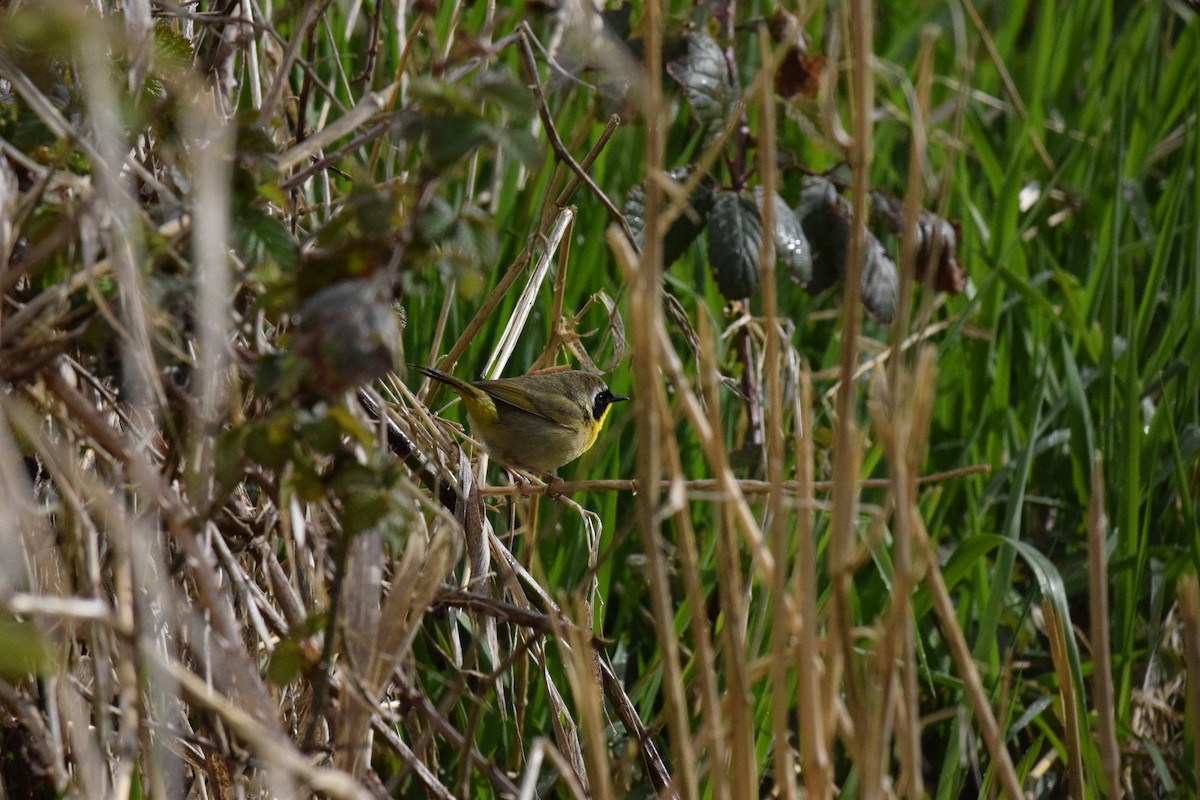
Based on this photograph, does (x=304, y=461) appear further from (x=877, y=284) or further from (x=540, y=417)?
(x=540, y=417)

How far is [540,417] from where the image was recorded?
3676 mm

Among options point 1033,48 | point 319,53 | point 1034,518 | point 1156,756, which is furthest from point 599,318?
point 1033,48

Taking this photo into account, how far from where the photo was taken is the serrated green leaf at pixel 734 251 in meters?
2.69

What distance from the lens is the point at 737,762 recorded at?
1.52 m

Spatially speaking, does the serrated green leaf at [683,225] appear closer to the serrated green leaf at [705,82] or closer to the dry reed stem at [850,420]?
the serrated green leaf at [705,82]

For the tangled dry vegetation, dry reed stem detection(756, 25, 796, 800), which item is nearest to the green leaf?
the tangled dry vegetation

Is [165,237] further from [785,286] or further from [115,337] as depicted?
[785,286]

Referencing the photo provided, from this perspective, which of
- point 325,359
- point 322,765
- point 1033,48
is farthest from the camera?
point 1033,48

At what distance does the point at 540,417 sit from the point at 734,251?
1.14 meters

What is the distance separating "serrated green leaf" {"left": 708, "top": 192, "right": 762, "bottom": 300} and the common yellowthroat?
0.59 metres

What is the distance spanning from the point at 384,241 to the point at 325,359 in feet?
0.55

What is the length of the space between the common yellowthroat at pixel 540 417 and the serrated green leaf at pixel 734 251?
1.94 feet

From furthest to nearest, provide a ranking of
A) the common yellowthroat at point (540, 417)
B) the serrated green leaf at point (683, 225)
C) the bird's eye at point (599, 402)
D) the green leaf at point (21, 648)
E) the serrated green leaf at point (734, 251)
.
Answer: the bird's eye at point (599, 402)
the common yellowthroat at point (540, 417)
the serrated green leaf at point (683, 225)
the serrated green leaf at point (734, 251)
the green leaf at point (21, 648)

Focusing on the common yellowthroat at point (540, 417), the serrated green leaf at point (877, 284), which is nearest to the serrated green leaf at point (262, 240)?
the common yellowthroat at point (540, 417)
